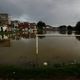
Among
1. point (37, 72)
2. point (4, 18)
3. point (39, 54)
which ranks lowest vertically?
point (39, 54)

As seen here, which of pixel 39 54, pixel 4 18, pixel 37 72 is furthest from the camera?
pixel 4 18

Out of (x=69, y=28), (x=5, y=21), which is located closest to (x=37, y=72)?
(x=5, y=21)

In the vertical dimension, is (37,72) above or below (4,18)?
below

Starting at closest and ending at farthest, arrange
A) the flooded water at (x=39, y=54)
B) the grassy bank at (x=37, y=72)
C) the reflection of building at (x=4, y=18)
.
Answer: the grassy bank at (x=37, y=72), the flooded water at (x=39, y=54), the reflection of building at (x=4, y=18)

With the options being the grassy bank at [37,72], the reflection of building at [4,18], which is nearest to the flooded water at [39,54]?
the grassy bank at [37,72]

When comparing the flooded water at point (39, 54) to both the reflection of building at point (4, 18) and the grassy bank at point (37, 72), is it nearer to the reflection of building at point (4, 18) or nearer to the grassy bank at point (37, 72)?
the grassy bank at point (37, 72)

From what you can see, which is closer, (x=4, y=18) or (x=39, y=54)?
(x=39, y=54)

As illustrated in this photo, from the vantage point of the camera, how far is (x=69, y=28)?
387 feet

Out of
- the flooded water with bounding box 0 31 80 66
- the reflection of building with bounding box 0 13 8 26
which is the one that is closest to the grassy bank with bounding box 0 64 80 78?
the flooded water with bounding box 0 31 80 66

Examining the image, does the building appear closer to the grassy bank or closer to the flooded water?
the flooded water

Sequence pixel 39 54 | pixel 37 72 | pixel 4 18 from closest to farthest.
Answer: pixel 37 72
pixel 39 54
pixel 4 18

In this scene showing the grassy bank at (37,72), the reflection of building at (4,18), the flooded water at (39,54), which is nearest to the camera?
the grassy bank at (37,72)

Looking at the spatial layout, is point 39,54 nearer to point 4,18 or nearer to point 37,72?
point 37,72

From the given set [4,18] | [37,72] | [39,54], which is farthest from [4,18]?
[37,72]
